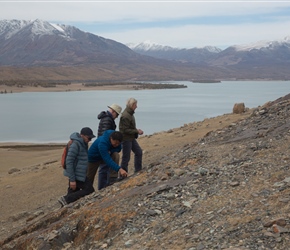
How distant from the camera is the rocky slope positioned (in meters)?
4.50

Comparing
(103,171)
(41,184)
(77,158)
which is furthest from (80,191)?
(41,184)

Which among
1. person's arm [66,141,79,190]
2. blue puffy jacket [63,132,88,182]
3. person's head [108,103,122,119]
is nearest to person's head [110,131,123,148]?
blue puffy jacket [63,132,88,182]

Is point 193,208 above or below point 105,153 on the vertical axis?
below

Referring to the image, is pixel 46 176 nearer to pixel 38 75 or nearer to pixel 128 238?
pixel 128 238

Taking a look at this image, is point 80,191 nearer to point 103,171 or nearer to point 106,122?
point 103,171

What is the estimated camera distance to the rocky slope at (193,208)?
14.8 feet

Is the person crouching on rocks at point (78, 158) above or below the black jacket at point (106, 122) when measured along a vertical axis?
below

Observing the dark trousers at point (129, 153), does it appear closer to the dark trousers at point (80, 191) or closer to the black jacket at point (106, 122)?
the black jacket at point (106, 122)

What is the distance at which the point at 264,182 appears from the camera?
17.8ft

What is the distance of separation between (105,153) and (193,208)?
5.90ft

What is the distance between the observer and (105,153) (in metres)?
6.55

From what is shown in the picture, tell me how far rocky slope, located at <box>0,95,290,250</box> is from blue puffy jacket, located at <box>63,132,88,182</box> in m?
0.48

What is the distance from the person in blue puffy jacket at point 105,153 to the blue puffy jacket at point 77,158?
29 cm

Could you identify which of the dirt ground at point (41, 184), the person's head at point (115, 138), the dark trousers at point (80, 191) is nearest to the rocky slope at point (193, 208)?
the dark trousers at point (80, 191)
